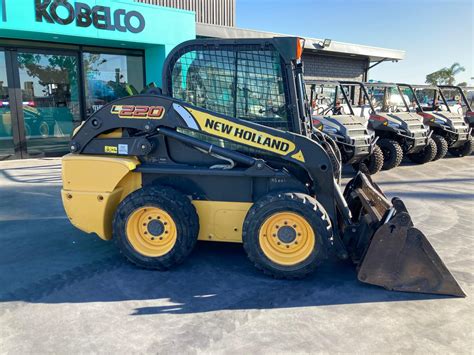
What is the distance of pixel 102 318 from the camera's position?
3111mm

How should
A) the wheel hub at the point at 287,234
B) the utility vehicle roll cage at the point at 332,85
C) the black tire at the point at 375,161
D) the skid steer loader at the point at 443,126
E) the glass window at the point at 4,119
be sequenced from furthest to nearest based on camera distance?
the skid steer loader at the point at 443,126, the glass window at the point at 4,119, the black tire at the point at 375,161, the utility vehicle roll cage at the point at 332,85, the wheel hub at the point at 287,234

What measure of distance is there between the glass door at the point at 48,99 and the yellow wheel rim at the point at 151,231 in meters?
7.99

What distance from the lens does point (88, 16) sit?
9.58 metres

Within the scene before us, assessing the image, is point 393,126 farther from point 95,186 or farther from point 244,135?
point 95,186

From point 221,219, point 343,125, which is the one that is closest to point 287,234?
point 221,219

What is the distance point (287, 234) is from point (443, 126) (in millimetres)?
9002

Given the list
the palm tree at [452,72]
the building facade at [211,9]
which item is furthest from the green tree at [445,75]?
the building facade at [211,9]

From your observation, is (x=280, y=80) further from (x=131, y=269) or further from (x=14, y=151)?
(x=14, y=151)

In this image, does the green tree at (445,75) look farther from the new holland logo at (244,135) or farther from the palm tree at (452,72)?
the new holland logo at (244,135)

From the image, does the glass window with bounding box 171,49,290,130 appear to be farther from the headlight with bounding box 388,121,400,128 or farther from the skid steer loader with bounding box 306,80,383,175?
the headlight with bounding box 388,121,400,128

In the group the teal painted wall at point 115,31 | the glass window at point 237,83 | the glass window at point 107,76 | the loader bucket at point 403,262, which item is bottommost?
the loader bucket at point 403,262

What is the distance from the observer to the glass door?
10398 millimetres

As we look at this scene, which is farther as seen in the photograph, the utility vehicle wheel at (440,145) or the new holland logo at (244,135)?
the utility vehicle wheel at (440,145)

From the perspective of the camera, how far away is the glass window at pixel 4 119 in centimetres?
999
